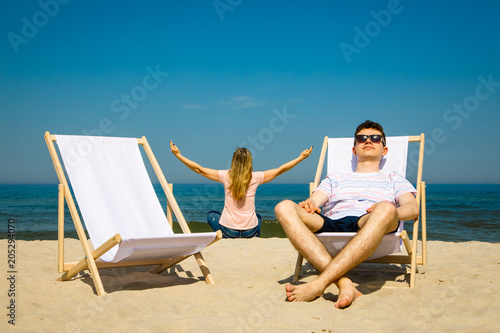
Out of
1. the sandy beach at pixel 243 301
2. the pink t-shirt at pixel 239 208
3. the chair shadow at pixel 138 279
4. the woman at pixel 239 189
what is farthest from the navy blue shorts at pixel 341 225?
the pink t-shirt at pixel 239 208

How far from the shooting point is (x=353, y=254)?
2721 millimetres

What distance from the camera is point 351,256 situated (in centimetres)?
272

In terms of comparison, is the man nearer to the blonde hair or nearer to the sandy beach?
the sandy beach

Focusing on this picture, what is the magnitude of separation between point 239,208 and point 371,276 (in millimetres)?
2113

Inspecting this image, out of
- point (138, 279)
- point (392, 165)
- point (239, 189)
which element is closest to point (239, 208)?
point (239, 189)

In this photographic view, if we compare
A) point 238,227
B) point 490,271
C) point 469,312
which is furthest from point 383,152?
point 238,227

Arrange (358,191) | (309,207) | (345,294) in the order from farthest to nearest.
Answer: (358,191)
(309,207)
(345,294)

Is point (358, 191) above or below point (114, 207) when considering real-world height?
above

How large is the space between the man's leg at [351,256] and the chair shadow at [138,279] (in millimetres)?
1102

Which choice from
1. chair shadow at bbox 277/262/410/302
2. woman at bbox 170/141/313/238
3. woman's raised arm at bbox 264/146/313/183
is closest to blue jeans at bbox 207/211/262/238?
woman at bbox 170/141/313/238

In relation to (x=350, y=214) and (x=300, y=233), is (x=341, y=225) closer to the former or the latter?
(x=350, y=214)

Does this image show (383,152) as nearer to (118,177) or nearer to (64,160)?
(118,177)

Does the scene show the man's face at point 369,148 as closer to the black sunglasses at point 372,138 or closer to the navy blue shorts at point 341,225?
the black sunglasses at point 372,138

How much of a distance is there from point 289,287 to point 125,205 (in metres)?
1.59
